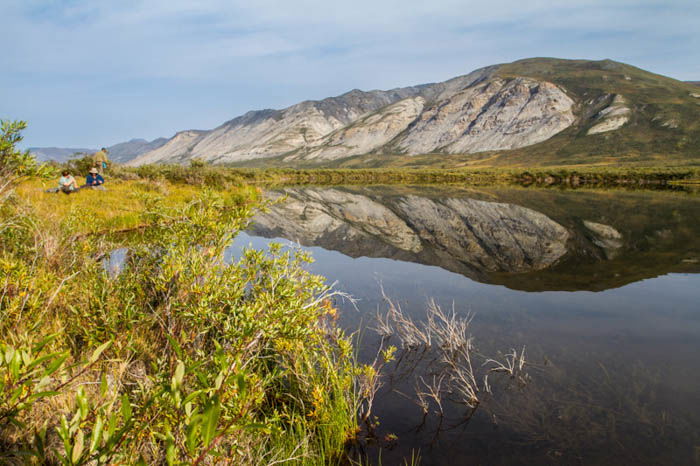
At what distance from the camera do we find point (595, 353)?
29.5 feet

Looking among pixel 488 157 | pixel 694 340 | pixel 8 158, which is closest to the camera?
pixel 8 158

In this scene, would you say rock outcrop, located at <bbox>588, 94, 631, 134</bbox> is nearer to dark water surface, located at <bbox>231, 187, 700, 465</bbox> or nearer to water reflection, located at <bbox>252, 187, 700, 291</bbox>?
water reflection, located at <bbox>252, 187, 700, 291</bbox>

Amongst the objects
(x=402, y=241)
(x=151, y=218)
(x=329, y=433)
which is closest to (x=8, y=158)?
(x=151, y=218)

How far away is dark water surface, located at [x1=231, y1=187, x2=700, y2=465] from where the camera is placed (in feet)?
19.8

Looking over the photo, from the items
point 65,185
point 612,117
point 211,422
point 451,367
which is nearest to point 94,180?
point 65,185

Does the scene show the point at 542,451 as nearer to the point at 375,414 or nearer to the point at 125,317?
the point at 375,414

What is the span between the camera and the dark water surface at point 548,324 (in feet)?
19.8

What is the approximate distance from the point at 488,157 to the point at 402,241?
164 m

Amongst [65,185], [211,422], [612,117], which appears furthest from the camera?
[612,117]

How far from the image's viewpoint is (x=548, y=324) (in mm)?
10742

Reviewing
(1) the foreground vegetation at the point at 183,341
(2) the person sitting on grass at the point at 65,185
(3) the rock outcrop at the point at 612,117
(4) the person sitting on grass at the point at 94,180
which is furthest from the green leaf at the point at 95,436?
(3) the rock outcrop at the point at 612,117

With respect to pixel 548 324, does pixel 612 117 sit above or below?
above

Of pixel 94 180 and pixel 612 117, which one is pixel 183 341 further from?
pixel 612 117

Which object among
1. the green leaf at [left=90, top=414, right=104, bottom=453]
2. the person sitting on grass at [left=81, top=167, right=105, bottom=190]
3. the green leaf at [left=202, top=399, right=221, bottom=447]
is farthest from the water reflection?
the green leaf at [left=90, top=414, right=104, bottom=453]
